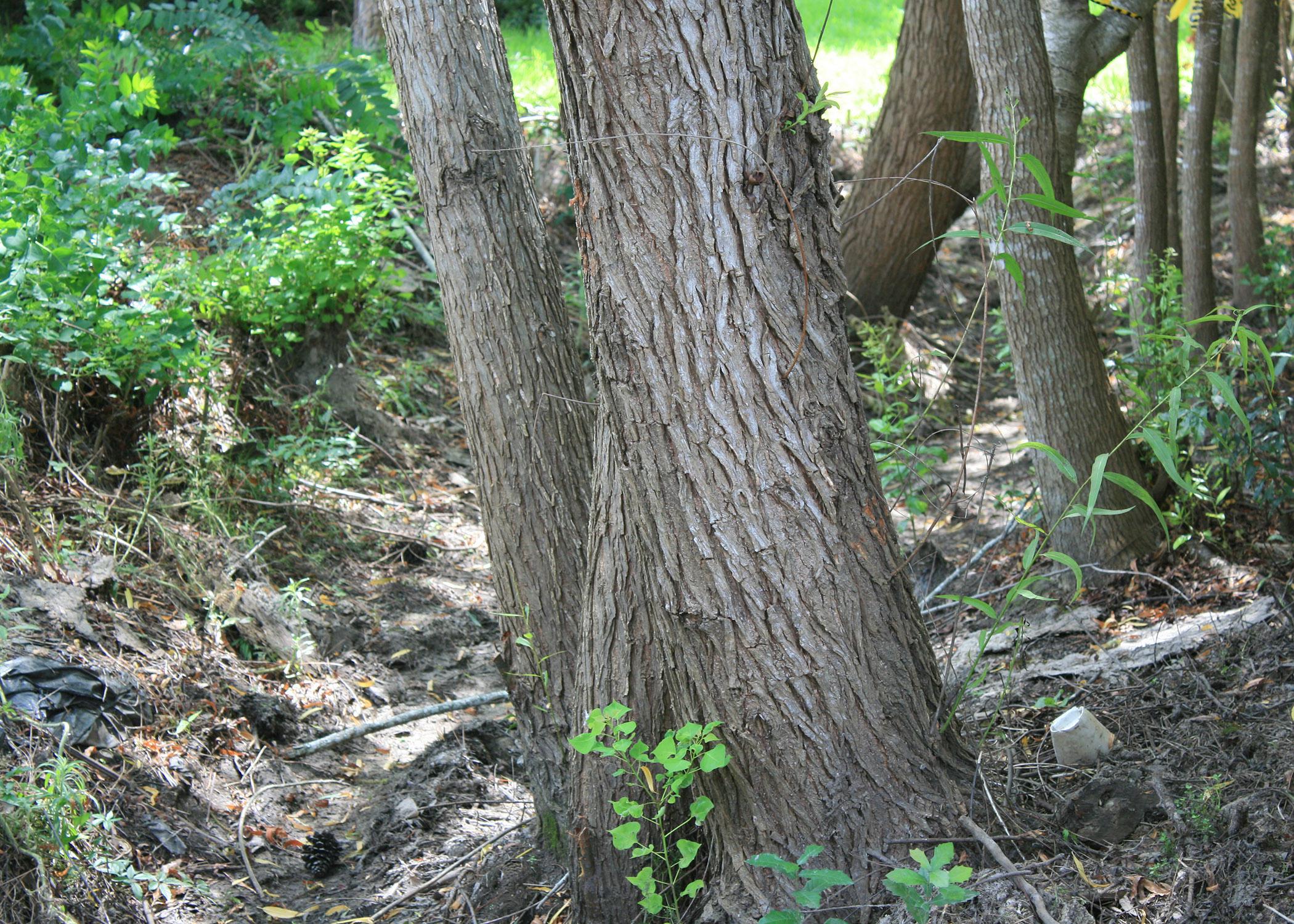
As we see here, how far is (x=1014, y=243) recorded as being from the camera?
381cm

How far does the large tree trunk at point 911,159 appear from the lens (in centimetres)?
675

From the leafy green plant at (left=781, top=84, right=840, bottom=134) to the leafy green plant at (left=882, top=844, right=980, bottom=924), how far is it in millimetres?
1440

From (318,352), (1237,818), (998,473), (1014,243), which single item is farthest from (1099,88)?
(1237,818)

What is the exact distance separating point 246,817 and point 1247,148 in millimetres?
6338

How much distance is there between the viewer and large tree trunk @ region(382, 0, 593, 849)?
291cm

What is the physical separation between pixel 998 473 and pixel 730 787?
14.5ft

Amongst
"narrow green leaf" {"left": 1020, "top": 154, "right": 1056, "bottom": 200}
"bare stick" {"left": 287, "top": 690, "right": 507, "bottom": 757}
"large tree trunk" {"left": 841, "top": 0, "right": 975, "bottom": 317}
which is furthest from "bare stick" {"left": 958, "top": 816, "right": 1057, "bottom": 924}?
"large tree trunk" {"left": 841, "top": 0, "right": 975, "bottom": 317}

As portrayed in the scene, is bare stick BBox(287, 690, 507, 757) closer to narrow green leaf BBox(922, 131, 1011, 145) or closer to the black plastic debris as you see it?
the black plastic debris

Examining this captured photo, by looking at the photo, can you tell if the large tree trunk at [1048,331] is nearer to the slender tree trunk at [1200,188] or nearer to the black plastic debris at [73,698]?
the slender tree trunk at [1200,188]

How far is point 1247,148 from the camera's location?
5828 millimetres

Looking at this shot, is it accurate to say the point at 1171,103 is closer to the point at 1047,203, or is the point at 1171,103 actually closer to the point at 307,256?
the point at 1047,203

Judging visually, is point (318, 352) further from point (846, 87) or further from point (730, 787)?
point (846, 87)

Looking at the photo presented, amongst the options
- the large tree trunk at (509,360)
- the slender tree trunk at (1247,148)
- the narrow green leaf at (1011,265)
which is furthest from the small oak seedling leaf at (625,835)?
the slender tree trunk at (1247,148)

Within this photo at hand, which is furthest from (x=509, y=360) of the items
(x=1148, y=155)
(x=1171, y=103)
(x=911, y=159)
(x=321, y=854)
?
(x=1171, y=103)
